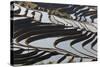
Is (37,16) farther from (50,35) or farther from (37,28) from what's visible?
(50,35)

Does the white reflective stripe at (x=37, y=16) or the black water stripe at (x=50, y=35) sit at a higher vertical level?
the white reflective stripe at (x=37, y=16)

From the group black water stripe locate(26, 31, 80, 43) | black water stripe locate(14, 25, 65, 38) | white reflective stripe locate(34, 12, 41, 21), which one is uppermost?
white reflective stripe locate(34, 12, 41, 21)

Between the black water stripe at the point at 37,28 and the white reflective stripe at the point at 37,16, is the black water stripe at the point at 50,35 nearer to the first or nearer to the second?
the black water stripe at the point at 37,28

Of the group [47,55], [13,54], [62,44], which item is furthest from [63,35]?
A: [13,54]

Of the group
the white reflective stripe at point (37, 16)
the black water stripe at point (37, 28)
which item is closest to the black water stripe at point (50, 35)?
the black water stripe at point (37, 28)

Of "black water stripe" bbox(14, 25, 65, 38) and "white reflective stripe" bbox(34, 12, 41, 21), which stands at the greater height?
"white reflective stripe" bbox(34, 12, 41, 21)

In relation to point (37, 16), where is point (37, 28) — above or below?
below

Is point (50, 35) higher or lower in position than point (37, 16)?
lower

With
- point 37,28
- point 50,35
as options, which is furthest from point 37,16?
point 50,35

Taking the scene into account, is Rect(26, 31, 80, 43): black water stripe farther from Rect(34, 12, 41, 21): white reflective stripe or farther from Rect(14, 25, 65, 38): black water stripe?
Rect(34, 12, 41, 21): white reflective stripe

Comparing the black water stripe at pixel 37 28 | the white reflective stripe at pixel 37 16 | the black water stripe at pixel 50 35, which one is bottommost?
the black water stripe at pixel 50 35

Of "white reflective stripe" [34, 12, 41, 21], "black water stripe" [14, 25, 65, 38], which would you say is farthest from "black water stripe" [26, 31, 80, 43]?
"white reflective stripe" [34, 12, 41, 21]
